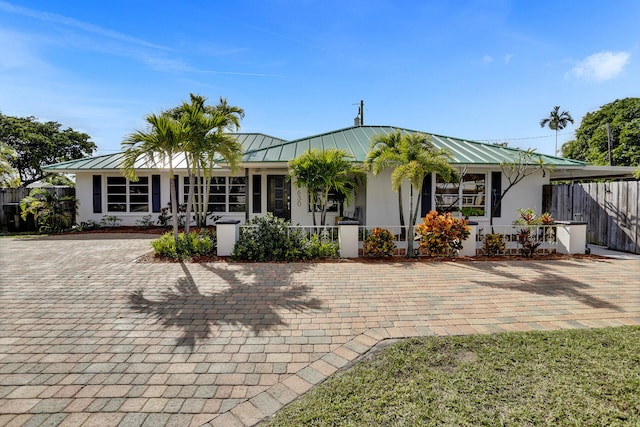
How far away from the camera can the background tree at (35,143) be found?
24234 mm

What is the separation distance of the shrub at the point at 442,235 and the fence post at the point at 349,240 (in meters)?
1.73

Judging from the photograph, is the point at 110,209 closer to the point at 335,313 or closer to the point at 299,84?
the point at 299,84

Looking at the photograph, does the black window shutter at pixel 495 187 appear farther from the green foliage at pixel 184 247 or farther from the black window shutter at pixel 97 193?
the black window shutter at pixel 97 193

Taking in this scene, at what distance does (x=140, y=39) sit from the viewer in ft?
29.9

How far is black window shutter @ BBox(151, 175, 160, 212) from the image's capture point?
14.4m

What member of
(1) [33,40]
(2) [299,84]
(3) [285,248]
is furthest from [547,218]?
(1) [33,40]

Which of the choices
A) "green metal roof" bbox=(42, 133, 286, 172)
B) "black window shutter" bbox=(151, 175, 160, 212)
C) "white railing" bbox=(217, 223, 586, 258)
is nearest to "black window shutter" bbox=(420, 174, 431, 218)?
"white railing" bbox=(217, 223, 586, 258)

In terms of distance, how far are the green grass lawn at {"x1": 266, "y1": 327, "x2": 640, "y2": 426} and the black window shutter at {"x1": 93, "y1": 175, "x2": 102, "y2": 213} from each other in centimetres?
1576

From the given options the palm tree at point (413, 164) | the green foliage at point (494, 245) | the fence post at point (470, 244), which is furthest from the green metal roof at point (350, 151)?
the green foliage at point (494, 245)

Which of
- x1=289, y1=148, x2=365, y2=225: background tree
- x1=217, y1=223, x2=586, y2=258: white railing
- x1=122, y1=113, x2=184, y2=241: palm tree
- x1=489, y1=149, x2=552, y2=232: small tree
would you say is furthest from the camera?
x1=489, y1=149, x2=552, y2=232: small tree

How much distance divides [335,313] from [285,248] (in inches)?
145

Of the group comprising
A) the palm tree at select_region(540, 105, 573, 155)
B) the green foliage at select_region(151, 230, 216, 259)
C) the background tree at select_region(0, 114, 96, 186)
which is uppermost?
the palm tree at select_region(540, 105, 573, 155)

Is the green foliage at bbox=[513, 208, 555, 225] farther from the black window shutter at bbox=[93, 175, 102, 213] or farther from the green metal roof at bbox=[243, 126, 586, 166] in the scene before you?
the black window shutter at bbox=[93, 175, 102, 213]

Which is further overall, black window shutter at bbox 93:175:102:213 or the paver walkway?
black window shutter at bbox 93:175:102:213
